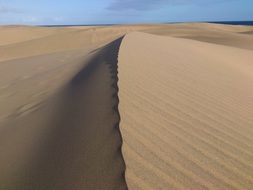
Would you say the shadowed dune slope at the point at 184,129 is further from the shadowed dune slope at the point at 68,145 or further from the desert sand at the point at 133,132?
the shadowed dune slope at the point at 68,145

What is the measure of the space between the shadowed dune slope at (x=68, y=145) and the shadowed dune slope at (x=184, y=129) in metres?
0.12

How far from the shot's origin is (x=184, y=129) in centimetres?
338

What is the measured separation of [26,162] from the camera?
328 centimetres

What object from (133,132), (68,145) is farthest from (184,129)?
(68,145)

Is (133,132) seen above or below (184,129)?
above

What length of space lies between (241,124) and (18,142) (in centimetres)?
222

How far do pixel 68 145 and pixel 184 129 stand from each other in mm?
1021

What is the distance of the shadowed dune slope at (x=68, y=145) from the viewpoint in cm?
269

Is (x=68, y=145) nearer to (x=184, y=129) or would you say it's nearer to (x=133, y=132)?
(x=133, y=132)

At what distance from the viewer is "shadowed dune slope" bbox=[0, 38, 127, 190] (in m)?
2.69

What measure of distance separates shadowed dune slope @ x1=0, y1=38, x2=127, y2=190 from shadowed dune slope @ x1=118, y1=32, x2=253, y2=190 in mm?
119

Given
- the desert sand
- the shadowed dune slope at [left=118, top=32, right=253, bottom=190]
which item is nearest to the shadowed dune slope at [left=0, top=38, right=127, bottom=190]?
the desert sand

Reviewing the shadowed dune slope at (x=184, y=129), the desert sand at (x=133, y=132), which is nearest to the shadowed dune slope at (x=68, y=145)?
the desert sand at (x=133, y=132)

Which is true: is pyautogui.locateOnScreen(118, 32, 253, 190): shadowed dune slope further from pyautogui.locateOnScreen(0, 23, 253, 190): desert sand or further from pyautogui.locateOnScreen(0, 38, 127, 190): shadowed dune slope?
pyautogui.locateOnScreen(0, 38, 127, 190): shadowed dune slope
